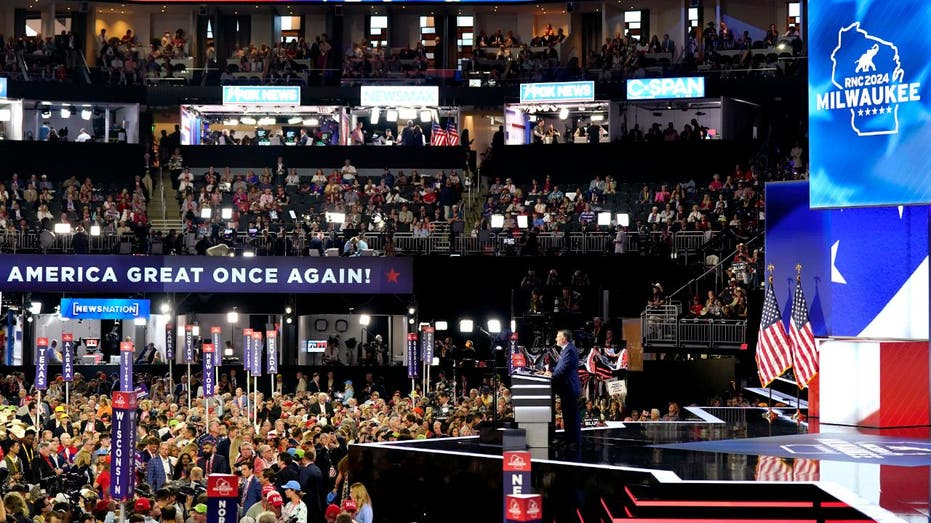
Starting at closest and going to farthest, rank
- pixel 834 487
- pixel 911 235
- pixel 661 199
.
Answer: pixel 834 487 < pixel 911 235 < pixel 661 199

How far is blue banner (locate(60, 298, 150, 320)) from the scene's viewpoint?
116 feet

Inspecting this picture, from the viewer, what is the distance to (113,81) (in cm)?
4678

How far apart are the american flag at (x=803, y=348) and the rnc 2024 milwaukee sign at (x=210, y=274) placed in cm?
1620

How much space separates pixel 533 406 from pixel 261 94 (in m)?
31.0

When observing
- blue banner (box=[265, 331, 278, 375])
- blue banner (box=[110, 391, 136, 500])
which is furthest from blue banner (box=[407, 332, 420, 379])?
blue banner (box=[110, 391, 136, 500])

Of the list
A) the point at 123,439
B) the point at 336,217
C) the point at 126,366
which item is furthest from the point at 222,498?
the point at 336,217

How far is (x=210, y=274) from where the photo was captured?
35750 millimetres

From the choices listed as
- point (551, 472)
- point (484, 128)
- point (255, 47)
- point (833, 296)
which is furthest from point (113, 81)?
point (551, 472)

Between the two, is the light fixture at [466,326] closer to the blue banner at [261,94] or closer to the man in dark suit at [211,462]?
the blue banner at [261,94]

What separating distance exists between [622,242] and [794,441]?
18.4 m

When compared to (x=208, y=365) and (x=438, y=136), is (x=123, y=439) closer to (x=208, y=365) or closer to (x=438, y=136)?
(x=208, y=365)

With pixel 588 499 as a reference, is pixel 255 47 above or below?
above

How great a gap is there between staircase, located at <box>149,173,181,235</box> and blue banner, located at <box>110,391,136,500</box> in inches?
1108

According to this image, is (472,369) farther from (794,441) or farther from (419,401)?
(794,441)
